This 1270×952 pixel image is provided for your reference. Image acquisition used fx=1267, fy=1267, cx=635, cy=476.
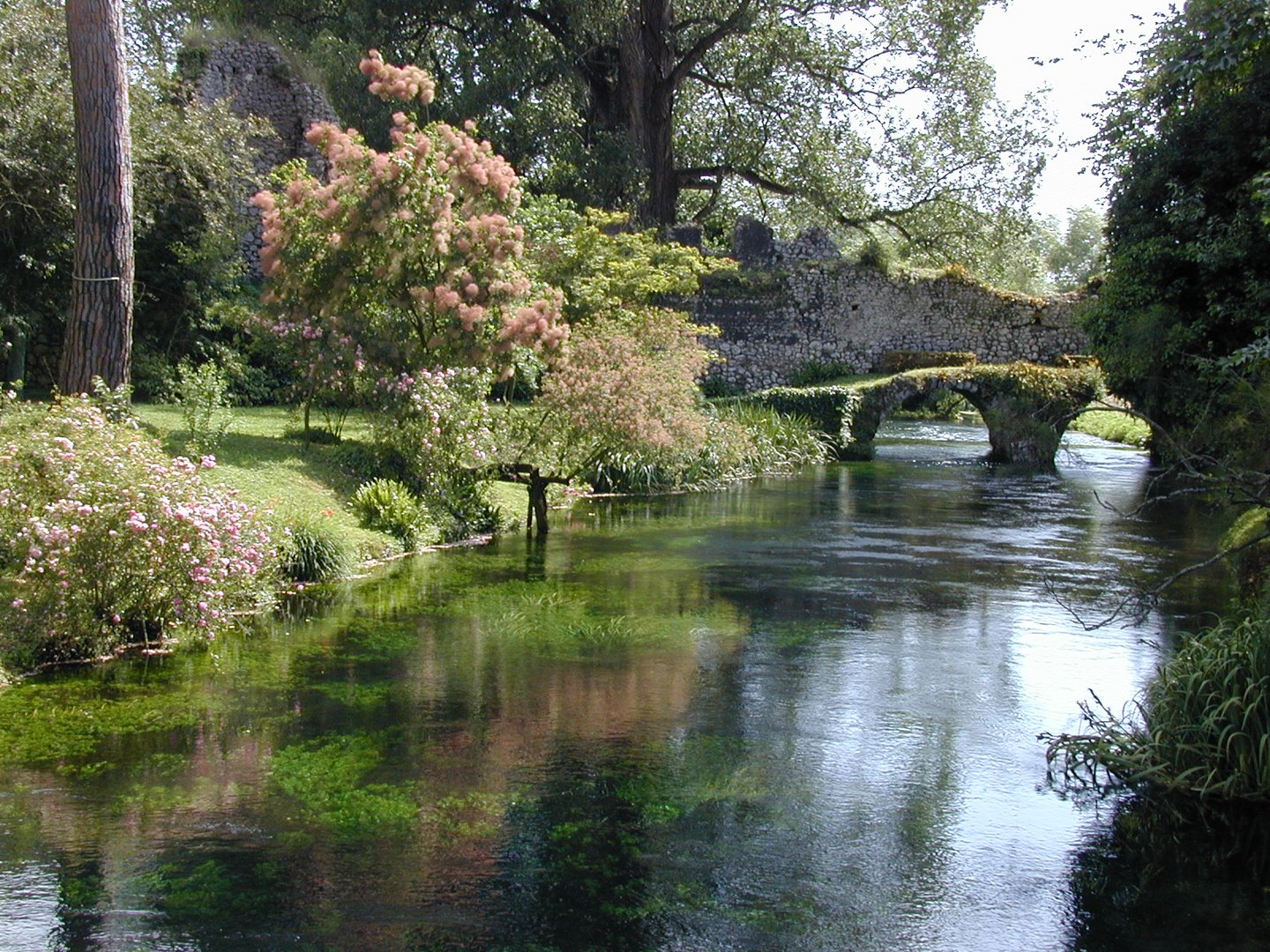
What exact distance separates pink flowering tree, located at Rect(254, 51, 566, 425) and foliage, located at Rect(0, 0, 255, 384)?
158 inches

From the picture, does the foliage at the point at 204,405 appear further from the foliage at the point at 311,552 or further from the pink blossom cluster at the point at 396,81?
the pink blossom cluster at the point at 396,81

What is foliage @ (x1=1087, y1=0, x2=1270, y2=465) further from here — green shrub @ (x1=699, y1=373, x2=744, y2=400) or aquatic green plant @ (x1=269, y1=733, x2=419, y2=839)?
aquatic green plant @ (x1=269, y1=733, x2=419, y2=839)

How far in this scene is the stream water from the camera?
6.13 metres

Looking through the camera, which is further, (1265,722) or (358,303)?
(358,303)

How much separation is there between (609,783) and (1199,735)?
367 centimetres

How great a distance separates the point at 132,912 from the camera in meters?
6.04

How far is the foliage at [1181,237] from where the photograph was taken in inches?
808

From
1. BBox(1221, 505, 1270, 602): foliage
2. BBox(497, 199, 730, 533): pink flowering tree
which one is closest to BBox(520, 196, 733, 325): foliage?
BBox(497, 199, 730, 533): pink flowering tree

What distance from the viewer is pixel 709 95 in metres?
38.2

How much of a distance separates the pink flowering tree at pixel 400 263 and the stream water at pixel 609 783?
12.8ft

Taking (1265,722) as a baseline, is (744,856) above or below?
below

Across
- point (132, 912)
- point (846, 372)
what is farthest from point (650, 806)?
point (846, 372)

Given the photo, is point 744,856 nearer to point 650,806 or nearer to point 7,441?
point 650,806

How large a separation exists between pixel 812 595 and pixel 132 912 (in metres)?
8.88
